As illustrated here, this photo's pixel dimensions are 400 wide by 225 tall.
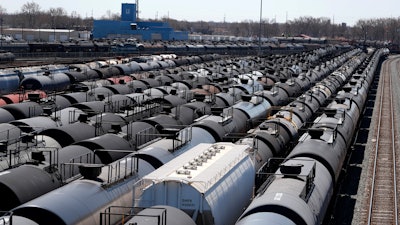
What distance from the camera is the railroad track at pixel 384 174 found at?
2442 centimetres

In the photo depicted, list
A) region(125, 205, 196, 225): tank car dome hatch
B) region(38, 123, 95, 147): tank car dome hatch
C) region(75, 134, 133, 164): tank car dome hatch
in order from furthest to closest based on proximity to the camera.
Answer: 1. region(38, 123, 95, 147): tank car dome hatch
2. region(75, 134, 133, 164): tank car dome hatch
3. region(125, 205, 196, 225): tank car dome hatch

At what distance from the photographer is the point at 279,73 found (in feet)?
209

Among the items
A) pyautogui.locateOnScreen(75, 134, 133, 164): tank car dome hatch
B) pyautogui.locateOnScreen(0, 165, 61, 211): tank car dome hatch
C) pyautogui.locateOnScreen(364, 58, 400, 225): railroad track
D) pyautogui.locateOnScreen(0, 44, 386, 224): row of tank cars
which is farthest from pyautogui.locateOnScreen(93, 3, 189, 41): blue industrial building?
pyautogui.locateOnScreen(0, 165, 61, 211): tank car dome hatch

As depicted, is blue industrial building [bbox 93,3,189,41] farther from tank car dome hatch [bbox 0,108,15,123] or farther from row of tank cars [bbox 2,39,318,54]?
tank car dome hatch [bbox 0,108,15,123]

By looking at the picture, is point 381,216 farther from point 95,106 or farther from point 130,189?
point 95,106

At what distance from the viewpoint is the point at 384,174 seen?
103 ft

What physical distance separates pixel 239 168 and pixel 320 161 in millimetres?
4014

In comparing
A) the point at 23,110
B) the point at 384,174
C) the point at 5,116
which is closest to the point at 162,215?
the point at 5,116

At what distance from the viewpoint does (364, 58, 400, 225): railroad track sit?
24.4 metres

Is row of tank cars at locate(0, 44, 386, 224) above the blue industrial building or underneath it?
underneath

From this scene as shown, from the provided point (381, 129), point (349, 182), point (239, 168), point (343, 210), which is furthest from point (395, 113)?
point (239, 168)

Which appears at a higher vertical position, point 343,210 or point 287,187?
point 287,187

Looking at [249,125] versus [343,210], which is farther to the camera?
[249,125]

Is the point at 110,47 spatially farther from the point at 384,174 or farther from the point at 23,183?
the point at 23,183
